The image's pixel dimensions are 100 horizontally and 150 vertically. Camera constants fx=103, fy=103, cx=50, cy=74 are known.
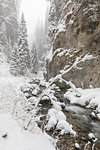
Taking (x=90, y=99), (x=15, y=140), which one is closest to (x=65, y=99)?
(x=90, y=99)

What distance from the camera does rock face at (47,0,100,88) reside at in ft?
31.0

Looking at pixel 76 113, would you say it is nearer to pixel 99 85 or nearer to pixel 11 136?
pixel 99 85

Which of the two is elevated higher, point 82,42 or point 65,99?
point 82,42

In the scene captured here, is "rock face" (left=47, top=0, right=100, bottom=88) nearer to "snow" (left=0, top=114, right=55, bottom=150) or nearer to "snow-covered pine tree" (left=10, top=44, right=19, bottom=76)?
"snow" (left=0, top=114, right=55, bottom=150)

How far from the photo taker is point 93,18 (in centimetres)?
955

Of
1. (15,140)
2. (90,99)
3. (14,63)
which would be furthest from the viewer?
(14,63)

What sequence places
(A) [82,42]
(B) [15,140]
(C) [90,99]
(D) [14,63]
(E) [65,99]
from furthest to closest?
(D) [14,63] → (A) [82,42] → (E) [65,99] → (C) [90,99] → (B) [15,140]

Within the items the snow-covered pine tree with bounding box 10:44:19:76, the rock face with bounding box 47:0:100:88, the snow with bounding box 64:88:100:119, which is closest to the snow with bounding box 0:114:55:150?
the snow with bounding box 64:88:100:119

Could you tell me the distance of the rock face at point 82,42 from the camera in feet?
31.0

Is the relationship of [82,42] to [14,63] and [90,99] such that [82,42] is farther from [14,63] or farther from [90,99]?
[14,63]

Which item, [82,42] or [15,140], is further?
[82,42]

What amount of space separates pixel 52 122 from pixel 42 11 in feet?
377

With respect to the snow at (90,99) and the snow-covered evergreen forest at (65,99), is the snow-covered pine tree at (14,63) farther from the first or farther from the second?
the snow at (90,99)

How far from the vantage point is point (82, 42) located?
10719mm
